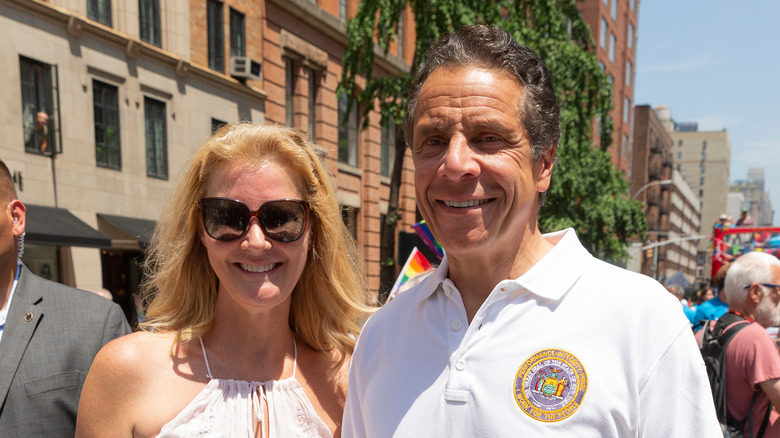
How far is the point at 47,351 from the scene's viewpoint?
2996 millimetres

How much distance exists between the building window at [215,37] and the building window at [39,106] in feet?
15.2

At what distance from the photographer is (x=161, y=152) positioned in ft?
47.4

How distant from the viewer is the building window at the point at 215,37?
50.9ft

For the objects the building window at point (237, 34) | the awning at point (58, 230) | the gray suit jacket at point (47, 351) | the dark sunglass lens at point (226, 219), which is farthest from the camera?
the building window at point (237, 34)

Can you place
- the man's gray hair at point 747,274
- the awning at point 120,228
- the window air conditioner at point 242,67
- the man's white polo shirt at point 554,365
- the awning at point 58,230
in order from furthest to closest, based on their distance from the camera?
the window air conditioner at point 242,67
the awning at point 120,228
the awning at point 58,230
the man's gray hair at point 747,274
the man's white polo shirt at point 554,365

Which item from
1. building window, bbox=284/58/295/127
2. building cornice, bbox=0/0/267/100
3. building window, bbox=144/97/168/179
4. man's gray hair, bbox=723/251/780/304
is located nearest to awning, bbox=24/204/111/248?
building window, bbox=144/97/168/179

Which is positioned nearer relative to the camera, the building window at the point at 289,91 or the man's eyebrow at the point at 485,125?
the man's eyebrow at the point at 485,125

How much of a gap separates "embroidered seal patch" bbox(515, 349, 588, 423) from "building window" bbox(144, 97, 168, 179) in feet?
44.5

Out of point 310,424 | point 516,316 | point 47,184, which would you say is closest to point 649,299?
point 516,316

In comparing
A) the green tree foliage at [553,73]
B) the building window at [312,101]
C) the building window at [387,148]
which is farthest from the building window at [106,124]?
the building window at [387,148]

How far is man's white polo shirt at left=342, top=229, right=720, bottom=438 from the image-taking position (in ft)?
5.49

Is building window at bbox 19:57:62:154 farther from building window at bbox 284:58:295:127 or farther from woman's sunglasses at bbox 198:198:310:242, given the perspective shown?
woman's sunglasses at bbox 198:198:310:242

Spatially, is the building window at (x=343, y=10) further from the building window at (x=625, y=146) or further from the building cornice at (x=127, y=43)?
the building window at (x=625, y=146)

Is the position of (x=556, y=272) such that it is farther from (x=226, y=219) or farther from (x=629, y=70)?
(x=629, y=70)
